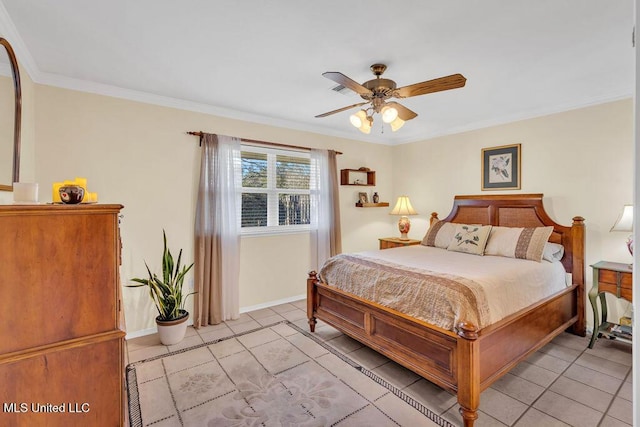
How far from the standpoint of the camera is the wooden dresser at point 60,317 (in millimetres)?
1115

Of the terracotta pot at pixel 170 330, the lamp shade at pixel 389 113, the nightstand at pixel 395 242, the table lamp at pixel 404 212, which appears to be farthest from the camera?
the table lamp at pixel 404 212

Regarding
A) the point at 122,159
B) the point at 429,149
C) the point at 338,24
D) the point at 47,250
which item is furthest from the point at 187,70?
the point at 429,149

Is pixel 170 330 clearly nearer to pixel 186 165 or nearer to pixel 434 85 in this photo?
pixel 186 165

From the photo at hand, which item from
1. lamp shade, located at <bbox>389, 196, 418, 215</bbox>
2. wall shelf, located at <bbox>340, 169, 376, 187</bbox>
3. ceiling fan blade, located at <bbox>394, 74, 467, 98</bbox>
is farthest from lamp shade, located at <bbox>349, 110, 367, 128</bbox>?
lamp shade, located at <bbox>389, 196, 418, 215</bbox>

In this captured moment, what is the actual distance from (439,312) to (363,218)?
9.29 feet

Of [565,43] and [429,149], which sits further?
[429,149]

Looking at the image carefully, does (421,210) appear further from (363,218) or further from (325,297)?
(325,297)

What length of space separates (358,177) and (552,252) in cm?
260

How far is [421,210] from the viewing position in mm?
4695

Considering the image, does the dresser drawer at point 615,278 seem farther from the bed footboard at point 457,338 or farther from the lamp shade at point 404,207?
the lamp shade at point 404,207

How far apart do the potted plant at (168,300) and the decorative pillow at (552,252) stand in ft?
11.6

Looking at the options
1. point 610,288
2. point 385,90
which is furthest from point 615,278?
point 385,90

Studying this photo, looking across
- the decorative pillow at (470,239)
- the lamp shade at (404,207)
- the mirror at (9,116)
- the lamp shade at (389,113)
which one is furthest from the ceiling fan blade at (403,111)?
the mirror at (9,116)

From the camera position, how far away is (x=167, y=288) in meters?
2.83
